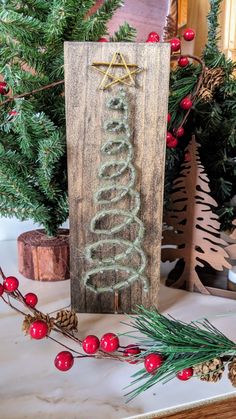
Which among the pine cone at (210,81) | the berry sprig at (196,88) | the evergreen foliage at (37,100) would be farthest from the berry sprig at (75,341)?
the pine cone at (210,81)

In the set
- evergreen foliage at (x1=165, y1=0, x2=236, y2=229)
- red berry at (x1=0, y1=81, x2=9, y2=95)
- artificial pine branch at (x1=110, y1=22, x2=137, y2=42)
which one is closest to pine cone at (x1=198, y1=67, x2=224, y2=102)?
evergreen foliage at (x1=165, y1=0, x2=236, y2=229)

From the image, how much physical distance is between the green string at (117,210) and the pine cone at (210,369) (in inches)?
6.7

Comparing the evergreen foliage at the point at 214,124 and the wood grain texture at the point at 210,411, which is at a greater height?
the evergreen foliage at the point at 214,124

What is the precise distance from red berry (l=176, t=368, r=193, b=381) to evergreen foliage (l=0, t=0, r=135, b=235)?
289 mm

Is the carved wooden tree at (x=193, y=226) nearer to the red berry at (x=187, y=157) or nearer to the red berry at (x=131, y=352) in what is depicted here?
the red berry at (x=187, y=157)

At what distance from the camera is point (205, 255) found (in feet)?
1.97

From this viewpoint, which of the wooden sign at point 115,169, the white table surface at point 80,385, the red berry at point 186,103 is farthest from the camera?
the red berry at point 186,103

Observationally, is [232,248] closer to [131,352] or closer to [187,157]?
[187,157]

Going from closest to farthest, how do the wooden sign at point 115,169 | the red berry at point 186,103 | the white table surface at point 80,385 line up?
the white table surface at point 80,385
the wooden sign at point 115,169
the red berry at point 186,103

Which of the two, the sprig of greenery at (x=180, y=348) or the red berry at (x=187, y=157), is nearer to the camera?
the sprig of greenery at (x=180, y=348)

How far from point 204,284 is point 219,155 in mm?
198

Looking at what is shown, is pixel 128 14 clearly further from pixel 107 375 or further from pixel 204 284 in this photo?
pixel 107 375

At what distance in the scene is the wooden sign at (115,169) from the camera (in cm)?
47

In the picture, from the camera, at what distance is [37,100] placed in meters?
0.58
